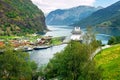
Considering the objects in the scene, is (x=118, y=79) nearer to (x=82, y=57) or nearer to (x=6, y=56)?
(x=82, y=57)

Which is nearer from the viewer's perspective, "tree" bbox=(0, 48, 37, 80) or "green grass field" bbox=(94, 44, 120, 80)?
"green grass field" bbox=(94, 44, 120, 80)

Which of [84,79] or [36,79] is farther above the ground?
[84,79]

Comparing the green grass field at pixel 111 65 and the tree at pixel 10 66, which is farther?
the tree at pixel 10 66

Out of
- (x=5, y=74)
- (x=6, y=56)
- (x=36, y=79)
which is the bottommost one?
(x=36, y=79)

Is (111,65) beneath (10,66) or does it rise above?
above

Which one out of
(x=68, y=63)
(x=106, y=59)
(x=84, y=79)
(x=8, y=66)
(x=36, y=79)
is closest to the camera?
(x=84, y=79)

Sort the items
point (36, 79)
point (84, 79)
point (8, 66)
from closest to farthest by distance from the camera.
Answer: point (84, 79) < point (8, 66) < point (36, 79)

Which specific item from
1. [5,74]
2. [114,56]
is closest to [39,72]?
[5,74]

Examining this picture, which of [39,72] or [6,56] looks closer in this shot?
[6,56]

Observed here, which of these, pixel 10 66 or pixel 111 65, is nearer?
pixel 111 65
